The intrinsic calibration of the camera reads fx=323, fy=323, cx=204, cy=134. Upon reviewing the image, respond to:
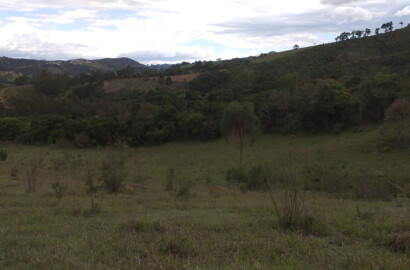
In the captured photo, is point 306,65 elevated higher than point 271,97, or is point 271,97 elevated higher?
point 306,65

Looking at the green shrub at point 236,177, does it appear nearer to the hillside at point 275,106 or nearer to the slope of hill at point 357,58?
the hillside at point 275,106

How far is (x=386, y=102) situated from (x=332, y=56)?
34.7m

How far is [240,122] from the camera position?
1005 inches

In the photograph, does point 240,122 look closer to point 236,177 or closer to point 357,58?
point 236,177

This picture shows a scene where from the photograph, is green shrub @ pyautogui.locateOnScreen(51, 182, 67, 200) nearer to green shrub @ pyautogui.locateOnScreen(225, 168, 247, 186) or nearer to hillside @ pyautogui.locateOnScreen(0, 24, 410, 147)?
green shrub @ pyautogui.locateOnScreen(225, 168, 247, 186)

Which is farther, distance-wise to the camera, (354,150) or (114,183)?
(354,150)

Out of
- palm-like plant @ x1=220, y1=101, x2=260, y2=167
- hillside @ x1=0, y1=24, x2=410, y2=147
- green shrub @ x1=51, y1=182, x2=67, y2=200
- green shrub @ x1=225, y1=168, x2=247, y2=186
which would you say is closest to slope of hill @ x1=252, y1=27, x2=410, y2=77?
hillside @ x1=0, y1=24, x2=410, y2=147

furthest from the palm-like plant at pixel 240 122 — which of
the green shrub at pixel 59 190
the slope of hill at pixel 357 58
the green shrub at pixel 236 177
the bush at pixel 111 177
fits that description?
the slope of hill at pixel 357 58

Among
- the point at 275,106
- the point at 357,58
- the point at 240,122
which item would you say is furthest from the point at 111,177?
the point at 357,58

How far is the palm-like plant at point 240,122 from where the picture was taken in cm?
2505

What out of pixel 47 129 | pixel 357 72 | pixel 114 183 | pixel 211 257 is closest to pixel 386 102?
pixel 357 72

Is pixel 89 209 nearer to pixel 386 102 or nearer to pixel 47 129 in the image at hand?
→ pixel 386 102

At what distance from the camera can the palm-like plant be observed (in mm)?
25047

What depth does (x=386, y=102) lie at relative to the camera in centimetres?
3130
